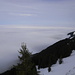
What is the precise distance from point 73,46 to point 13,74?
22445mm

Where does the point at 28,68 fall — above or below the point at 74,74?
above

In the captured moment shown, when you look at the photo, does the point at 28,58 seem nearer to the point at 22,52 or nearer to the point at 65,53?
the point at 22,52

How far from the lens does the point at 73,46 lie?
5419cm

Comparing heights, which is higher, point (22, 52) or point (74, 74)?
point (22, 52)

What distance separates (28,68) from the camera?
1788 centimetres

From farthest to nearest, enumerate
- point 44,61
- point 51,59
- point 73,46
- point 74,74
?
point 73,46, point 44,61, point 51,59, point 74,74

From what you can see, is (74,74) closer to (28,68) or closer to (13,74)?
(28,68)

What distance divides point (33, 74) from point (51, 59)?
92.5ft

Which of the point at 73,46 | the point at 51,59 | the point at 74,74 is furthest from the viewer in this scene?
the point at 73,46

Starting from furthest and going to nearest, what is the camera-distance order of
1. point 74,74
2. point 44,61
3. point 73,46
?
point 73,46
point 44,61
point 74,74

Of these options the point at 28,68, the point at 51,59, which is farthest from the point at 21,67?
the point at 51,59

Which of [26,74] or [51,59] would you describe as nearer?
[26,74]

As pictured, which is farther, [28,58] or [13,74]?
[13,74]

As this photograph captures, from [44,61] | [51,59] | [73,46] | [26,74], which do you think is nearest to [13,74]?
[44,61]
